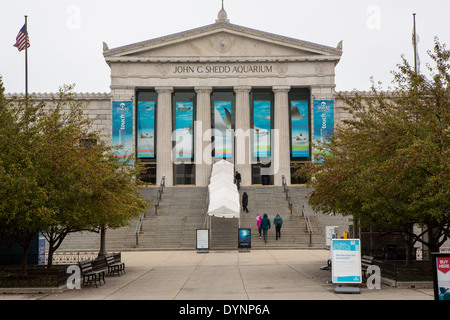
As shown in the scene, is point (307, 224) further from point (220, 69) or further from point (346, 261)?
point (220, 69)

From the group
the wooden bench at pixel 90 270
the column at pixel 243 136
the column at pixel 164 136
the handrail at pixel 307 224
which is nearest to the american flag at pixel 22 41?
the wooden bench at pixel 90 270

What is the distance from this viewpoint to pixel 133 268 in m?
23.1

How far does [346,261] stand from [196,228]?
64.7 feet

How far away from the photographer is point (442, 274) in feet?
37.8

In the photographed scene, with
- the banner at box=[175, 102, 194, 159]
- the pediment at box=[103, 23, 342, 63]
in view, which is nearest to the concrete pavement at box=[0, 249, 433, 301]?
the banner at box=[175, 102, 194, 159]

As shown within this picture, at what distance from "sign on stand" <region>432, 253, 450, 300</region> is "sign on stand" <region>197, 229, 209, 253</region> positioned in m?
19.3

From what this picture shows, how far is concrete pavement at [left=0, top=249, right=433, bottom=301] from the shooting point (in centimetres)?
1509

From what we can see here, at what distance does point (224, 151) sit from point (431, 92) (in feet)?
121

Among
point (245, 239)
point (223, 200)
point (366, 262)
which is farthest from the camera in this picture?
point (223, 200)

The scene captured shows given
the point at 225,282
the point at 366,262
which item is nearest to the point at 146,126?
the point at 225,282
